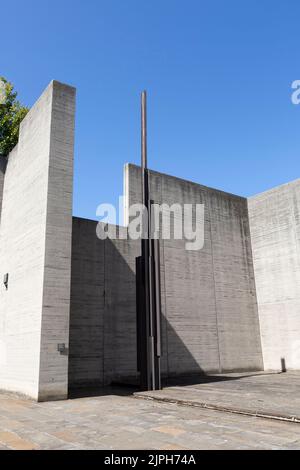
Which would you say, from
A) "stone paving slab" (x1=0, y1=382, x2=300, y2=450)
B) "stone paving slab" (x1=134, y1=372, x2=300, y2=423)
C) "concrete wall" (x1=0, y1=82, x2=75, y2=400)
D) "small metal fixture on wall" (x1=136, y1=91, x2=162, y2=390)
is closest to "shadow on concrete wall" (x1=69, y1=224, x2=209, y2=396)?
"concrete wall" (x1=0, y1=82, x2=75, y2=400)

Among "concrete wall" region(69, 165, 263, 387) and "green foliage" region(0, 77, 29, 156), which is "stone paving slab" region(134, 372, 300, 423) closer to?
"concrete wall" region(69, 165, 263, 387)

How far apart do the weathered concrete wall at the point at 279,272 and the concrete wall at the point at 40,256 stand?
13585 mm

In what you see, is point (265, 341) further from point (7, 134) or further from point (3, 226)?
point (7, 134)

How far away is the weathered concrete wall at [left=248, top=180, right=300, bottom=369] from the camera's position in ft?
67.1

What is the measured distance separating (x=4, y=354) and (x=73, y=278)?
3.80m

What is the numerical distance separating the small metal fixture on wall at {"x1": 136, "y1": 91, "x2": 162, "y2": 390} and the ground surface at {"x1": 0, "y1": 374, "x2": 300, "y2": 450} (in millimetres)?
1772

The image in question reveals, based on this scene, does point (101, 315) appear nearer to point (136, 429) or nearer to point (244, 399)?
point (244, 399)

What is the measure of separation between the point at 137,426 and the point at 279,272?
16.4 m

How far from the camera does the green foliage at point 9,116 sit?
76.0ft

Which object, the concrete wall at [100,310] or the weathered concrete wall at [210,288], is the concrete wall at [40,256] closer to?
the concrete wall at [100,310]

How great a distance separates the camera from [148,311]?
1247cm

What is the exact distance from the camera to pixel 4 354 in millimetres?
13273

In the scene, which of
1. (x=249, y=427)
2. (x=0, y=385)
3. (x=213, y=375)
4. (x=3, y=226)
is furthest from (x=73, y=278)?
(x=249, y=427)

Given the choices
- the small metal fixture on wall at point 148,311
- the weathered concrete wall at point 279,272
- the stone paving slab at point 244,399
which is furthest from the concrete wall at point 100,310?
the weathered concrete wall at point 279,272
